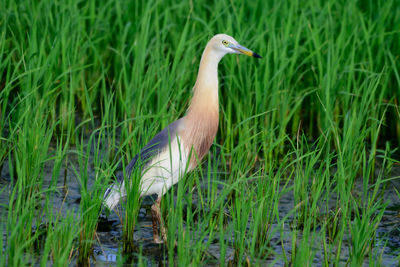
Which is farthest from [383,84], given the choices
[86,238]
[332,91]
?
[86,238]

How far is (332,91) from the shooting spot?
5617 mm

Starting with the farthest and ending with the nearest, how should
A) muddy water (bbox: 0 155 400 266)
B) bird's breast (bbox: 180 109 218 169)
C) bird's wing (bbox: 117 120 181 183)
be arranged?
bird's breast (bbox: 180 109 218 169) → bird's wing (bbox: 117 120 181 183) → muddy water (bbox: 0 155 400 266)

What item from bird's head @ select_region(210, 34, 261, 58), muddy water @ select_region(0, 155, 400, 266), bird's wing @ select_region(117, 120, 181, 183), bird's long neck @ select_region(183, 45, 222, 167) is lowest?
muddy water @ select_region(0, 155, 400, 266)

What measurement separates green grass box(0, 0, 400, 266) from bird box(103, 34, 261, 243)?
117 millimetres

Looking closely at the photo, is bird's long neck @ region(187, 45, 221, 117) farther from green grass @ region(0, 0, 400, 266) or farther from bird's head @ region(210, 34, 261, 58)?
green grass @ region(0, 0, 400, 266)

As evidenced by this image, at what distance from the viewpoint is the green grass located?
14.8 feet

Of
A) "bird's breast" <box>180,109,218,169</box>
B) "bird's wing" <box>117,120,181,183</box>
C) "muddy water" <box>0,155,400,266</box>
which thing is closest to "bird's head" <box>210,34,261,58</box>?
"bird's breast" <box>180,109,218,169</box>

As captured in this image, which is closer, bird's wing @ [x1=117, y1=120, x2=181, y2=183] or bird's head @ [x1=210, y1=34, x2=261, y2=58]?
bird's wing @ [x1=117, y1=120, x2=181, y2=183]

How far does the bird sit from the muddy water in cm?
16

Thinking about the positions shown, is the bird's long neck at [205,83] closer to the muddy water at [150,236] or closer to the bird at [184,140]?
the bird at [184,140]

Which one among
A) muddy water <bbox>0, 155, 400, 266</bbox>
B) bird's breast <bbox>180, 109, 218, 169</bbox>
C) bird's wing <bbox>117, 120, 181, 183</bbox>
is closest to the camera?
muddy water <bbox>0, 155, 400, 266</bbox>

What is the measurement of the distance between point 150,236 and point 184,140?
25.5 inches

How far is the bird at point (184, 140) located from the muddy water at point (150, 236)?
0.16 m

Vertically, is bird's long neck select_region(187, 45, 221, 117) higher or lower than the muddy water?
higher
